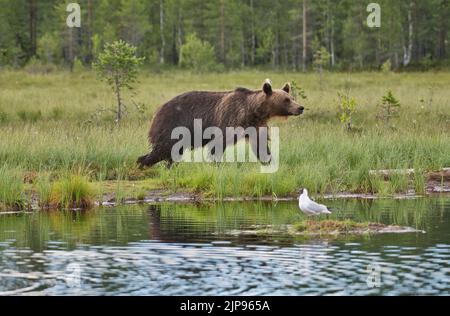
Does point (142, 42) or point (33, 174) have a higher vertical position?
point (142, 42)

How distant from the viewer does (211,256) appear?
418 inches

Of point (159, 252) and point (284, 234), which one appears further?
point (284, 234)

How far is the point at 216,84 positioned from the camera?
138ft

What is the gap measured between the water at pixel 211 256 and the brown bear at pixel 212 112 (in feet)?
12.9

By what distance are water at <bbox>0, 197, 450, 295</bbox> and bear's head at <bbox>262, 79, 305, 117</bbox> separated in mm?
4391

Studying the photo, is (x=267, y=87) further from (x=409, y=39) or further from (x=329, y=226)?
(x=409, y=39)

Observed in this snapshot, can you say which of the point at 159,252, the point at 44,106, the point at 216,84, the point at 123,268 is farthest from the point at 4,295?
the point at 216,84

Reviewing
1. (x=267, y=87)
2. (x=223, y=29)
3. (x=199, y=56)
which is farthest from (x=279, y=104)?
(x=223, y=29)

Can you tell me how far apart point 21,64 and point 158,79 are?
20606 millimetres

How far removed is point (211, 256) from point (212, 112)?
330 inches

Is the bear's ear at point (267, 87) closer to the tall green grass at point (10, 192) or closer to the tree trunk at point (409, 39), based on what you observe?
the tall green grass at point (10, 192)

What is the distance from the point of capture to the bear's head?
18844 mm

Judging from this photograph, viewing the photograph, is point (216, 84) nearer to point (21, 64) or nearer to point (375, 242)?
point (21, 64)

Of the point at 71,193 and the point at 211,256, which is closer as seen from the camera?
the point at 211,256
